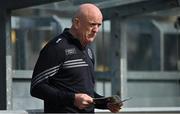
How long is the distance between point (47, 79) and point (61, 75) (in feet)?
0.31

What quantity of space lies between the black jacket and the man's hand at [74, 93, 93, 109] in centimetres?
3

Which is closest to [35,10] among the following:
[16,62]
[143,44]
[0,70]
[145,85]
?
[16,62]

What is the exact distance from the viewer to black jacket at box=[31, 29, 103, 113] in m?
3.94

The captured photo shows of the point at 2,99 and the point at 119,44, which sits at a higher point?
the point at 119,44

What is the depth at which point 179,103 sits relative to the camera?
435 inches

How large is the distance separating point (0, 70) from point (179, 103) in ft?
17.0

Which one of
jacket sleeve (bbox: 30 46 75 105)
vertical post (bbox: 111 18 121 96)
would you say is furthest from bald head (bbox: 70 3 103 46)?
vertical post (bbox: 111 18 121 96)

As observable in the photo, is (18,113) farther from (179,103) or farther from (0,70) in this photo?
(179,103)

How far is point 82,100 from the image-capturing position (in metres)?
3.91

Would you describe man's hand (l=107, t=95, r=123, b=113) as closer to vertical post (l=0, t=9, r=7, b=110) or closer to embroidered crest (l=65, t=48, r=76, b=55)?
embroidered crest (l=65, t=48, r=76, b=55)

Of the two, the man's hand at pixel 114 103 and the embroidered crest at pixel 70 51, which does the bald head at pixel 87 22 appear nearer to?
the embroidered crest at pixel 70 51

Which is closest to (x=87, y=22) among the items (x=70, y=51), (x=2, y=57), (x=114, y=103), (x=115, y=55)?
(x=70, y=51)

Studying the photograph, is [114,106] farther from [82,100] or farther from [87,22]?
[87,22]

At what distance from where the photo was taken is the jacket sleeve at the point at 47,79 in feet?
12.9
